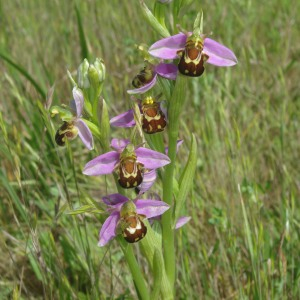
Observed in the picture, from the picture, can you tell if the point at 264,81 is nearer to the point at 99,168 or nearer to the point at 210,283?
the point at 210,283

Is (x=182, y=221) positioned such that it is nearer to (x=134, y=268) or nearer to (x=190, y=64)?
(x=134, y=268)

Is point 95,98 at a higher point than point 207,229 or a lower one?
higher

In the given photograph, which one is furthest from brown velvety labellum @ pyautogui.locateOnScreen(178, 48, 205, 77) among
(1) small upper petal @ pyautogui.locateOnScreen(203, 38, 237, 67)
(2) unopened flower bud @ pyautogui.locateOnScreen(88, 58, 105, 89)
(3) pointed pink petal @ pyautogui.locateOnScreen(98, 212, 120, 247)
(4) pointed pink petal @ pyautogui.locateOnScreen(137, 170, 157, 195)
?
(3) pointed pink petal @ pyautogui.locateOnScreen(98, 212, 120, 247)

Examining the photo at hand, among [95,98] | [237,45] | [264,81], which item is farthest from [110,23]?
[95,98]

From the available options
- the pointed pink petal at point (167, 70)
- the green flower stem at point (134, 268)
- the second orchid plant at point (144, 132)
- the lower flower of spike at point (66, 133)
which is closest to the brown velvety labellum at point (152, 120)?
the second orchid plant at point (144, 132)

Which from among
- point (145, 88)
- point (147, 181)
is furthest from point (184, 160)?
point (145, 88)

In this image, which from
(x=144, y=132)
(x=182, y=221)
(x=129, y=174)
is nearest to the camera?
(x=129, y=174)
